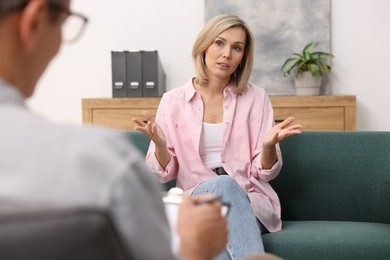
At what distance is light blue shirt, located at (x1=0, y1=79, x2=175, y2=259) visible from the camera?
0.60m

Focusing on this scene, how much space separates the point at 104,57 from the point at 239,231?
9.62 ft

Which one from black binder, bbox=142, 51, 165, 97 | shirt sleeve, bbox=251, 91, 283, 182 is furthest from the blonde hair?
black binder, bbox=142, 51, 165, 97

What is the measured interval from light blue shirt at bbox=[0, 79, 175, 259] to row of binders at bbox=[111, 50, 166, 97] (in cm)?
391

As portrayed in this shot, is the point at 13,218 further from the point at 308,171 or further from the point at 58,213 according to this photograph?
the point at 308,171

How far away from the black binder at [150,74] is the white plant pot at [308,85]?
1.07m

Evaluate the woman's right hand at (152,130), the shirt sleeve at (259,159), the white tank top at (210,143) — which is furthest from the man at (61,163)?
the white tank top at (210,143)

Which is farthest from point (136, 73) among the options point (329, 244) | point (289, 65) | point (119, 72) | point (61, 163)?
point (61, 163)

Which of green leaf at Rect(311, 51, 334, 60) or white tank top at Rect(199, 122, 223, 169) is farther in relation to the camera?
green leaf at Rect(311, 51, 334, 60)

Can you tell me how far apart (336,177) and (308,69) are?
1.86 meters

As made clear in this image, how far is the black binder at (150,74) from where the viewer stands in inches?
179

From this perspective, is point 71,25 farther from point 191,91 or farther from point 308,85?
point 308,85

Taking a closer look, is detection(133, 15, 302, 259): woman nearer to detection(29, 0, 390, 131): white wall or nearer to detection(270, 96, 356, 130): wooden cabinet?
detection(270, 96, 356, 130): wooden cabinet

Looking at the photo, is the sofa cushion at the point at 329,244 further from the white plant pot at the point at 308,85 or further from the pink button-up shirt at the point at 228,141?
the white plant pot at the point at 308,85

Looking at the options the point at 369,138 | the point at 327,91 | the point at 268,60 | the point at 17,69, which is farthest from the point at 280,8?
the point at 17,69
